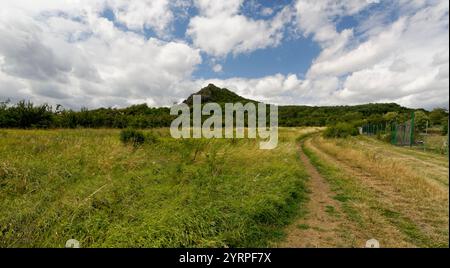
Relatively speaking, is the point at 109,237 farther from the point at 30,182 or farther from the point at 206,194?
the point at 30,182

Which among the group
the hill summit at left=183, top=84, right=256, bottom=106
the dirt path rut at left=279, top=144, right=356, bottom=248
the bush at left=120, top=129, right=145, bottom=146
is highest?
the hill summit at left=183, top=84, right=256, bottom=106

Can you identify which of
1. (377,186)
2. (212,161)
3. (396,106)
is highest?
(396,106)

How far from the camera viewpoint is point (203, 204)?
206 inches

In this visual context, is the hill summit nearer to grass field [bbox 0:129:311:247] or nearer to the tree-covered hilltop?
the tree-covered hilltop

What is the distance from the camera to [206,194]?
5.94 meters

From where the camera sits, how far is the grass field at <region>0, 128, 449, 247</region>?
14.0 feet

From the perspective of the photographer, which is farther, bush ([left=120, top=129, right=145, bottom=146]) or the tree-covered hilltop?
the tree-covered hilltop

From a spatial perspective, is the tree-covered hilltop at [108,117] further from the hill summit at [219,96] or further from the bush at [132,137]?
the bush at [132,137]

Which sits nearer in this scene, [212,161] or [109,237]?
[109,237]

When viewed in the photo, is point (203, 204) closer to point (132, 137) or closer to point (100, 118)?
point (132, 137)

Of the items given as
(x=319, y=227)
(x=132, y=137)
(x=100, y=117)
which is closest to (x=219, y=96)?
(x=100, y=117)

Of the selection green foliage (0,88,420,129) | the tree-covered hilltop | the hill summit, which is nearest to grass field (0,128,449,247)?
green foliage (0,88,420,129)

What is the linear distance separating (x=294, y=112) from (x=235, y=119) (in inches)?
2054

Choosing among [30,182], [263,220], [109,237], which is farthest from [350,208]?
[30,182]
